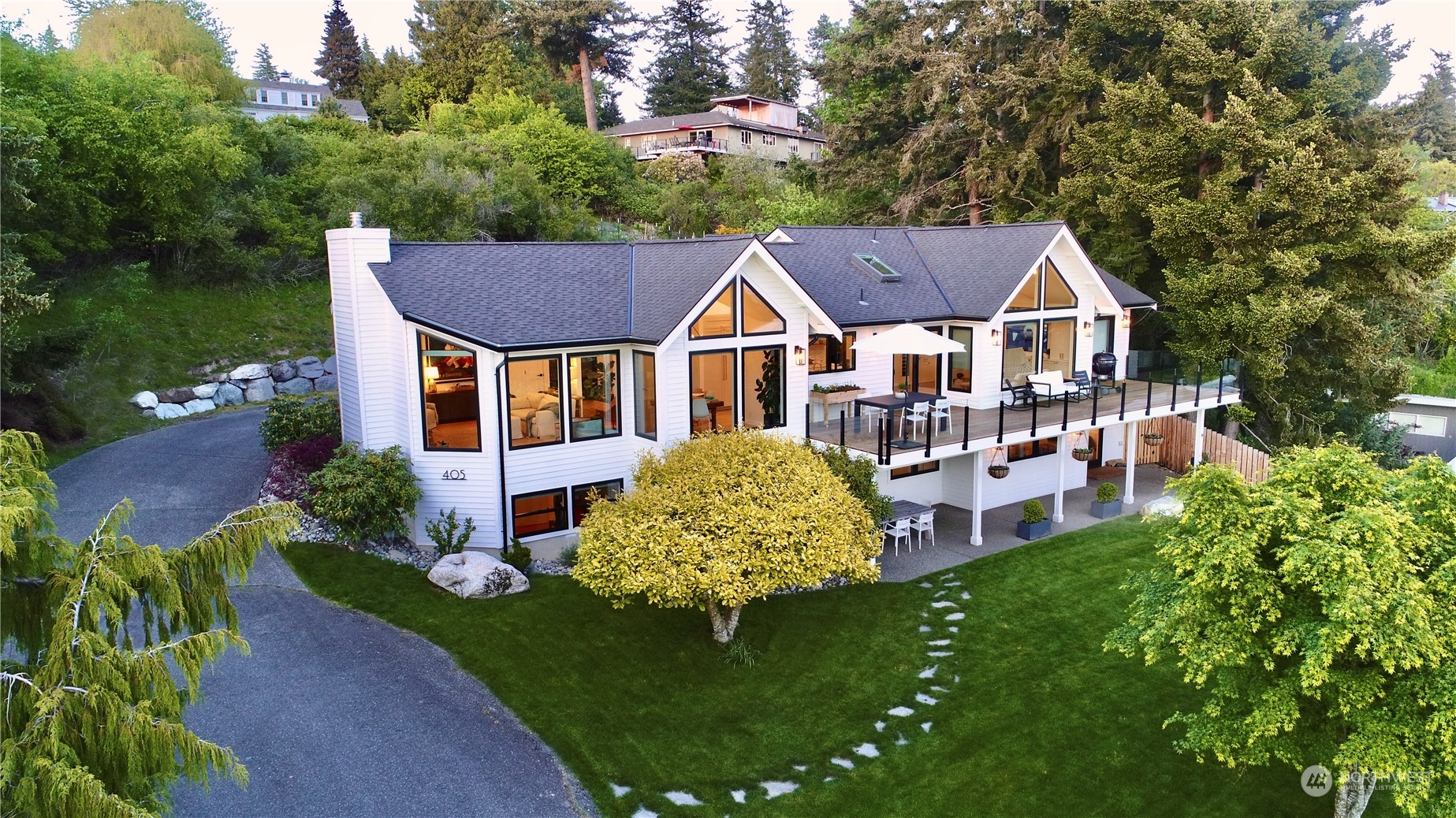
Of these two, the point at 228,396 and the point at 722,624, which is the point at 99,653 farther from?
the point at 228,396

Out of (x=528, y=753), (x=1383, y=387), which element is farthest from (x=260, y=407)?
(x=1383, y=387)

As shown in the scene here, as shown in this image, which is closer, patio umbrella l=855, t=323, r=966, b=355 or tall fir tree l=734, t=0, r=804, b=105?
patio umbrella l=855, t=323, r=966, b=355

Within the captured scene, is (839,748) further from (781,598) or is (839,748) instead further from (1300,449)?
(1300,449)

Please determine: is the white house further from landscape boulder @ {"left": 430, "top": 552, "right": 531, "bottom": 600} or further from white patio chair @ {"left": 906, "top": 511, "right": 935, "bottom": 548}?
landscape boulder @ {"left": 430, "top": 552, "right": 531, "bottom": 600}

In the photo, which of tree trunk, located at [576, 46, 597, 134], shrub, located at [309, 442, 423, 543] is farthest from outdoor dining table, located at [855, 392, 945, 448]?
tree trunk, located at [576, 46, 597, 134]

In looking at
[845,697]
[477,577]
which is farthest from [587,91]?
[845,697]

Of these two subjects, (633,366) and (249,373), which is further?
(249,373)

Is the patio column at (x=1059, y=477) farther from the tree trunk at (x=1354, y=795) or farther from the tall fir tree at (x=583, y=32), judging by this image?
the tall fir tree at (x=583, y=32)
